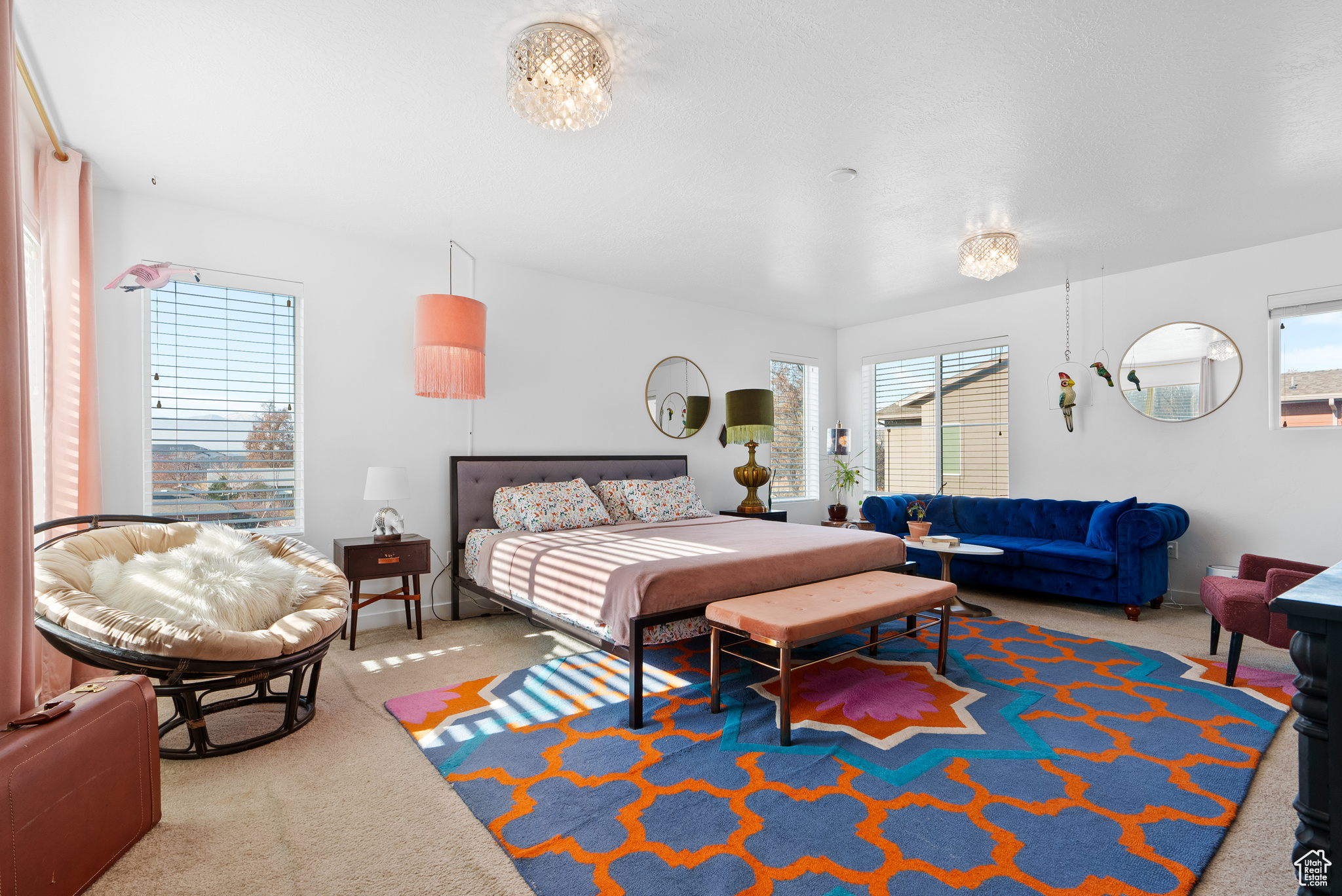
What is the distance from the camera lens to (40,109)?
2611 mm

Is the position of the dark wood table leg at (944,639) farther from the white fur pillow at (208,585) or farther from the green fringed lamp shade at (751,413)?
the white fur pillow at (208,585)

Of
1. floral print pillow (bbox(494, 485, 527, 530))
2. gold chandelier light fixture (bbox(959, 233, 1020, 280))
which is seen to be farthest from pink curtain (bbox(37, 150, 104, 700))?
gold chandelier light fixture (bbox(959, 233, 1020, 280))

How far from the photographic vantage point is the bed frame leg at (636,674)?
8.57ft

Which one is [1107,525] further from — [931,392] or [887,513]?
[931,392]

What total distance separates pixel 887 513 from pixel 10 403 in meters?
5.65

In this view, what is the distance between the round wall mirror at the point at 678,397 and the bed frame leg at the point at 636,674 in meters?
3.30

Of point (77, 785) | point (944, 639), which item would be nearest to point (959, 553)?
point (944, 639)

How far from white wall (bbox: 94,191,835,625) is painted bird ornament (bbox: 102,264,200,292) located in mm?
160

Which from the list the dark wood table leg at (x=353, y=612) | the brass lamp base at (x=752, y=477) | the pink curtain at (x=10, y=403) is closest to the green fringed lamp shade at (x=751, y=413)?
the brass lamp base at (x=752, y=477)

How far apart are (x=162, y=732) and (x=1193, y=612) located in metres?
6.24

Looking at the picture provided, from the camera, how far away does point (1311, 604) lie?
3.94 feet

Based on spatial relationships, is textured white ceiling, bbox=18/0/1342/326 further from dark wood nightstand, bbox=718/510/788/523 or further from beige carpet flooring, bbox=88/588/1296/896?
beige carpet flooring, bbox=88/588/1296/896

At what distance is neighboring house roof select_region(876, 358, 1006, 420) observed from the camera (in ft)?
19.9

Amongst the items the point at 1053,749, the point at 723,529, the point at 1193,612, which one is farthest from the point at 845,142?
the point at 1193,612
